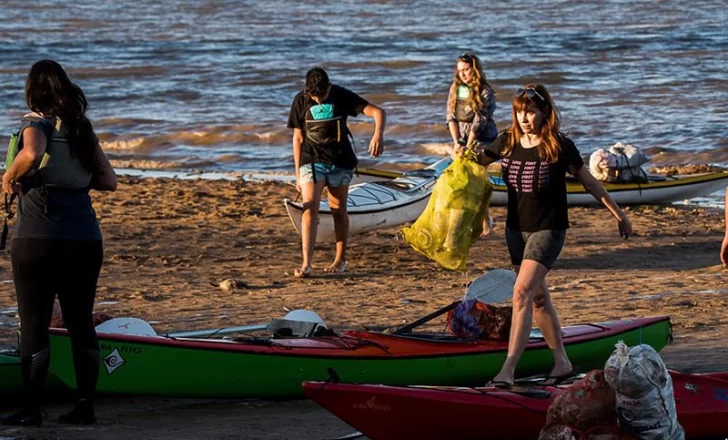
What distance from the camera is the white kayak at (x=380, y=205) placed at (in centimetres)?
1135

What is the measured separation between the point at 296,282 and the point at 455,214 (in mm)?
2271

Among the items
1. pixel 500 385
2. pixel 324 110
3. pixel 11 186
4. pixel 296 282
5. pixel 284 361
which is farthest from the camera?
pixel 296 282

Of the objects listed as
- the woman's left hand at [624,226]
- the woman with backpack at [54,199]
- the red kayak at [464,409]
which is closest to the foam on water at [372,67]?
the woman's left hand at [624,226]

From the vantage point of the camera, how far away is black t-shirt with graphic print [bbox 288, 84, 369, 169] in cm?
980

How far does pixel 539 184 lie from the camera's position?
661 centimetres

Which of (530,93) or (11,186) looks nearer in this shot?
(11,186)

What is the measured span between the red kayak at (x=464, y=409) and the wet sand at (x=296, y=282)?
0.52 metres

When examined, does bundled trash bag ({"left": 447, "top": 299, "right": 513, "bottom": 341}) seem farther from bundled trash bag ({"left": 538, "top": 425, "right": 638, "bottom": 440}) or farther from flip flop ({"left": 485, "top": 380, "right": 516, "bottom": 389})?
bundled trash bag ({"left": 538, "top": 425, "right": 638, "bottom": 440})

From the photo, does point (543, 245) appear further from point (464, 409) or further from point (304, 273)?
point (304, 273)

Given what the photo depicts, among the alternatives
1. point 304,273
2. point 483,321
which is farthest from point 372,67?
point 483,321

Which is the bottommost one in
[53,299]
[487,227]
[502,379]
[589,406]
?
[487,227]

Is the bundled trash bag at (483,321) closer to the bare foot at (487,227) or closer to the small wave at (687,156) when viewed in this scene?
the bare foot at (487,227)

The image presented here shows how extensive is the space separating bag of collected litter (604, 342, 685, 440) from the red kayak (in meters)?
0.63

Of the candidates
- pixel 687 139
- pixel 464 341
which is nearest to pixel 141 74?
pixel 687 139
